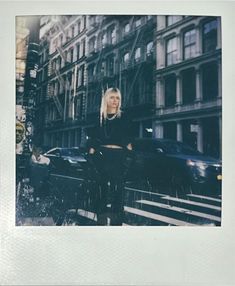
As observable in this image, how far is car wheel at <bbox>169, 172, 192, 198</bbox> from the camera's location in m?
1.56

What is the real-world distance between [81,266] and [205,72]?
3.62ft

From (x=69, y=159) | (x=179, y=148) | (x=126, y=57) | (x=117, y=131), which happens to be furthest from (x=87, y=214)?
(x=126, y=57)

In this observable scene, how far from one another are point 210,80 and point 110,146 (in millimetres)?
582

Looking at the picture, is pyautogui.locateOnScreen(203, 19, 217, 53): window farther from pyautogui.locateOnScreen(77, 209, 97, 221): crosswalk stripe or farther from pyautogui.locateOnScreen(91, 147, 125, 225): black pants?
pyautogui.locateOnScreen(77, 209, 97, 221): crosswalk stripe

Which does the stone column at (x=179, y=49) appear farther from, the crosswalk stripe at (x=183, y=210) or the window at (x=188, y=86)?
the crosswalk stripe at (x=183, y=210)

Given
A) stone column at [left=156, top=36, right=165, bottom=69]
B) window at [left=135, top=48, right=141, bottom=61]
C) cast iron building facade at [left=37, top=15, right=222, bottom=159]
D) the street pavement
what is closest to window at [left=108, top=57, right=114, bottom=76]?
cast iron building facade at [left=37, top=15, right=222, bottom=159]

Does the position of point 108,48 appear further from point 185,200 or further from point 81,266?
point 81,266

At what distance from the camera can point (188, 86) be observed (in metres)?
1.58

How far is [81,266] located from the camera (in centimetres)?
153

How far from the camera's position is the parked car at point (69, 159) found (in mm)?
1582

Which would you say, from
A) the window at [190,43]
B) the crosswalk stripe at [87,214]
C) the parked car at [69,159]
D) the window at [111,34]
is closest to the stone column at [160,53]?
the window at [190,43]

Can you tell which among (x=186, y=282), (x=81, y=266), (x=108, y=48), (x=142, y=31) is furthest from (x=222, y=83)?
(x=81, y=266)

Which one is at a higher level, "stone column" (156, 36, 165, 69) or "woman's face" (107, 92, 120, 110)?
"stone column" (156, 36, 165, 69)

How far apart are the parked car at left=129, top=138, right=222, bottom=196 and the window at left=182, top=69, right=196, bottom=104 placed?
0.73 ft
